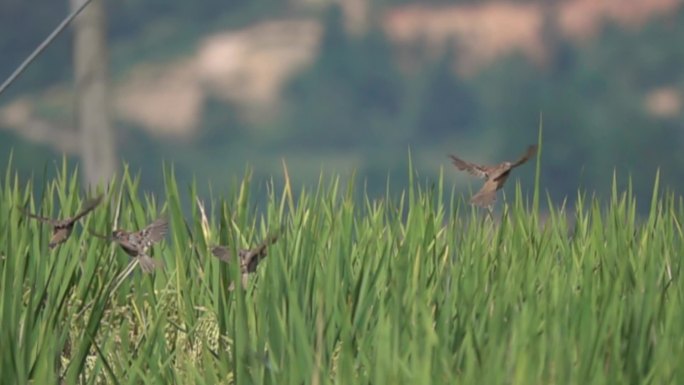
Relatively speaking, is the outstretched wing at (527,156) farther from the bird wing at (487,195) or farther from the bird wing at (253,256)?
the bird wing at (253,256)

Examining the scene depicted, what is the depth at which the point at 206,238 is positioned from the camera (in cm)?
198

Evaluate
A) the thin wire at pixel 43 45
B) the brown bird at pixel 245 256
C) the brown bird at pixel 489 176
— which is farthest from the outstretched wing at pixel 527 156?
the thin wire at pixel 43 45

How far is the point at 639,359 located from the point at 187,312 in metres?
0.64

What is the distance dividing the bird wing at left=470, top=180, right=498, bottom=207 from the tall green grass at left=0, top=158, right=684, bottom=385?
0.07 metres

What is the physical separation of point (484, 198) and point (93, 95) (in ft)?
12.6

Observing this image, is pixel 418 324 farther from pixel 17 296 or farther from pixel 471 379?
pixel 17 296

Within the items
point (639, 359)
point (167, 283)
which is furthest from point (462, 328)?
point (167, 283)

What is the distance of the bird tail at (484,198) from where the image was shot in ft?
5.77

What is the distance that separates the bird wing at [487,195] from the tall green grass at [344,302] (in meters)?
0.07

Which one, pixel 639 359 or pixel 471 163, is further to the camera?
pixel 471 163

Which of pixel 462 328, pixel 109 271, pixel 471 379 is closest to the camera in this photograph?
pixel 471 379

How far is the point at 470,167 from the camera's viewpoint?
1.82m

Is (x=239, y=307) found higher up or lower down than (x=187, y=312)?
higher up

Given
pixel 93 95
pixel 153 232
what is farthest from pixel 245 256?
pixel 93 95
